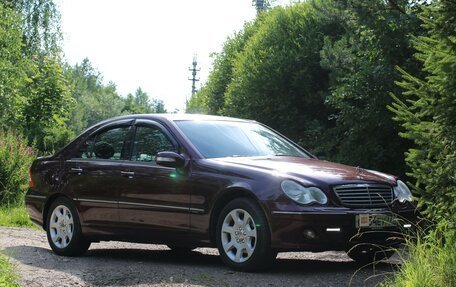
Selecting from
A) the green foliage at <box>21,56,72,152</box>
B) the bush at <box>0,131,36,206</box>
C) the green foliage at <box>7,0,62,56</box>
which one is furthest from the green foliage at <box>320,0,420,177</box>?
the green foliage at <box>7,0,62,56</box>

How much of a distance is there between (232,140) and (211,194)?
3.30 feet

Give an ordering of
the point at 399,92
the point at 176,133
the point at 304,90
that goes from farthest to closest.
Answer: the point at 304,90 → the point at 399,92 → the point at 176,133

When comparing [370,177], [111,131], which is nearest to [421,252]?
[370,177]

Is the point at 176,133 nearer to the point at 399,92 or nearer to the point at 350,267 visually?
the point at 350,267

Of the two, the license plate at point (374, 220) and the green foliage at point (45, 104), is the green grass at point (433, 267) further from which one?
the green foliage at point (45, 104)

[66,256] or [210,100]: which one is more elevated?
[210,100]

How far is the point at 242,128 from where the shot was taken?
29.9 feet

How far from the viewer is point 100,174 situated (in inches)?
361

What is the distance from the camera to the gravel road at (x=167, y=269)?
6969 millimetres

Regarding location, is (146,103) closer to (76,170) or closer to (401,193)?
(76,170)

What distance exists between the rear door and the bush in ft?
22.8

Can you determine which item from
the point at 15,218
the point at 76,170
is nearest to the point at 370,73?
the point at 76,170

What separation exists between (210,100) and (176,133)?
51.7 ft

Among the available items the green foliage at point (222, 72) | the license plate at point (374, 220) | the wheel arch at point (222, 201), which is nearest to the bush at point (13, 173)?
the green foliage at point (222, 72)
